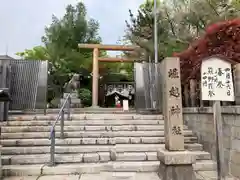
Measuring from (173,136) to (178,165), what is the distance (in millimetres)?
499

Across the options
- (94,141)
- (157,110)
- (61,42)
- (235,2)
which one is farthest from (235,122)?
(61,42)

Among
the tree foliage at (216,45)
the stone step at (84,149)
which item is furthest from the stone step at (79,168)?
the tree foliage at (216,45)

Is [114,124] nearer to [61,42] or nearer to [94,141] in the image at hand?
[94,141]

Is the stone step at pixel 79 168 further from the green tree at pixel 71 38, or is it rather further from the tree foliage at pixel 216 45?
the green tree at pixel 71 38

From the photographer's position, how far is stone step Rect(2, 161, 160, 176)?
14.8 ft

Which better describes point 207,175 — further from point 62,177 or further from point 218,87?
point 62,177

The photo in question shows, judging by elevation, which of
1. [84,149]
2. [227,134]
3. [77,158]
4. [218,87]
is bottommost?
[77,158]

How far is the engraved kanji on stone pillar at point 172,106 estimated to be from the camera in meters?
4.15

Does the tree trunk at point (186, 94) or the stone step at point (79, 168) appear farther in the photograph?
the tree trunk at point (186, 94)

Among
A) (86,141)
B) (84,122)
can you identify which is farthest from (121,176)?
(84,122)

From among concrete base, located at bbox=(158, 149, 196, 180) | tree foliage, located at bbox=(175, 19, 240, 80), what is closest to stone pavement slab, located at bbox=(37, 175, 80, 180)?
concrete base, located at bbox=(158, 149, 196, 180)

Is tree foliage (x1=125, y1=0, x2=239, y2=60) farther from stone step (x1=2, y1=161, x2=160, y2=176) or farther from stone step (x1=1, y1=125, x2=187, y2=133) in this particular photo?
stone step (x1=2, y1=161, x2=160, y2=176)

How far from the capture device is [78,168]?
4.65 meters

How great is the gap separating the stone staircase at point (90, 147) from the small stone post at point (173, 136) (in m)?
0.58
